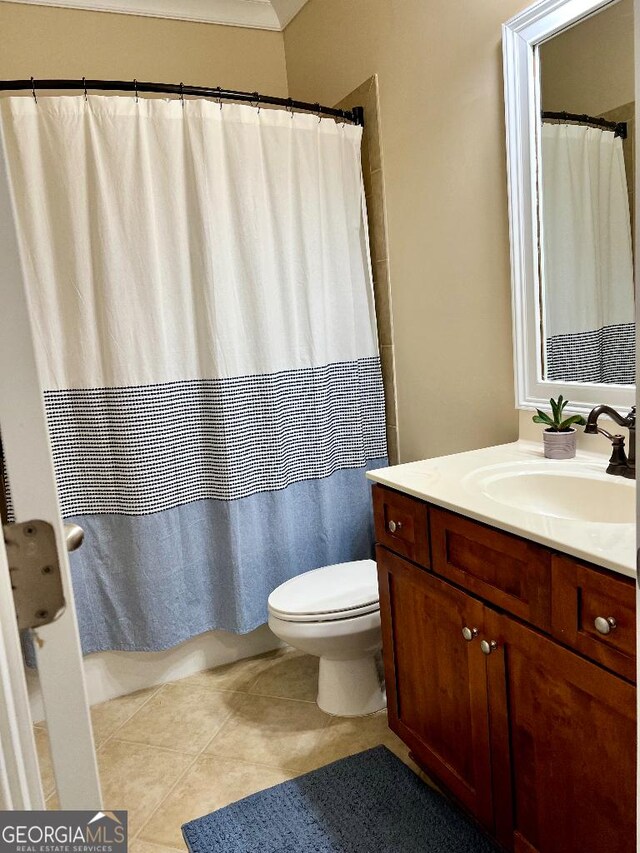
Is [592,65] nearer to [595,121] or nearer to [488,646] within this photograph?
[595,121]

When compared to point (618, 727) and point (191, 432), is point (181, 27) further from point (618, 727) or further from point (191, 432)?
point (618, 727)

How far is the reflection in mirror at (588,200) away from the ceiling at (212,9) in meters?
1.50

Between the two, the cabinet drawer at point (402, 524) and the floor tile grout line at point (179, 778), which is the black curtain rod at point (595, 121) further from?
the floor tile grout line at point (179, 778)

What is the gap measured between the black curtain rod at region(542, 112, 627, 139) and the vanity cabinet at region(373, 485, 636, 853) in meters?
0.95

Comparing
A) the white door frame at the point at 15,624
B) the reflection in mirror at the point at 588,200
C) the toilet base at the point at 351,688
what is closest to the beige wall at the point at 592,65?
the reflection in mirror at the point at 588,200

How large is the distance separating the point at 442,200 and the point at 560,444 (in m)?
0.89

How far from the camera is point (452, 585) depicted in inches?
58.0

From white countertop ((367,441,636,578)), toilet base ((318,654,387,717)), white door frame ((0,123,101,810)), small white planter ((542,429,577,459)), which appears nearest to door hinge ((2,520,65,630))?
white door frame ((0,123,101,810))

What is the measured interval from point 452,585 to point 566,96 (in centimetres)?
125

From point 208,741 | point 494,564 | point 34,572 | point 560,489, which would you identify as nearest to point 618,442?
point 560,489

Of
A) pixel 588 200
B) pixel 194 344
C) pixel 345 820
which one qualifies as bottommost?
pixel 345 820

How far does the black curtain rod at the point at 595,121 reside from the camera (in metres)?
1.47

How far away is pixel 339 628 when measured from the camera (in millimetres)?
1955

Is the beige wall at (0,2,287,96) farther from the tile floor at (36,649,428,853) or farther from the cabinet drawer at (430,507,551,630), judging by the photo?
the tile floor at (36,649,428,853)
